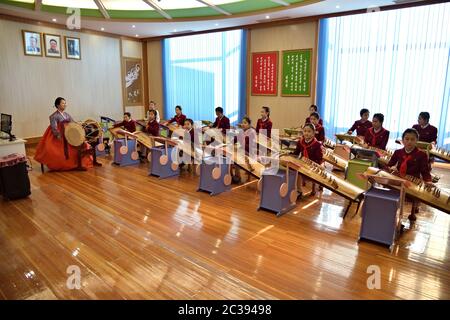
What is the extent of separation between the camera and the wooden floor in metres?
2.55

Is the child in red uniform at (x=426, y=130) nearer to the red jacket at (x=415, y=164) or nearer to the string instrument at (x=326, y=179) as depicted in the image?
the red jacket at (x=415, y=164)

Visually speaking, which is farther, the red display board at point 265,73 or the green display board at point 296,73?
the red display board at point 265,73

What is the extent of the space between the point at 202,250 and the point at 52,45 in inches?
300

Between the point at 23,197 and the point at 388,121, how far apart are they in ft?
22.1

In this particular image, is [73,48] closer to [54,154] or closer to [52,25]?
[52,25]

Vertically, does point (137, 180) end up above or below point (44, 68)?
below

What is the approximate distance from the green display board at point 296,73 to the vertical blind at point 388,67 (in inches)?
12.4

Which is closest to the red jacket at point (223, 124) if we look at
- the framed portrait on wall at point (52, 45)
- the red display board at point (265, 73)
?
the red display board at point (265, 73)

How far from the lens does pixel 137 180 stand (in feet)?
18.1

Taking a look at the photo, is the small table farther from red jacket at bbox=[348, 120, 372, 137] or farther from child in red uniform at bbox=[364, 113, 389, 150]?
red jacket at bbox=[348, 120, 372, 137]

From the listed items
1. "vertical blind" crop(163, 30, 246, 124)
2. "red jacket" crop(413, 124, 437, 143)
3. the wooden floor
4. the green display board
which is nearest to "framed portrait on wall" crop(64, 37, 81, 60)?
"vertical blind" crop(163, 30, 246, 124)

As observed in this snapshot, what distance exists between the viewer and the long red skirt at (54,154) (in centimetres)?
588
